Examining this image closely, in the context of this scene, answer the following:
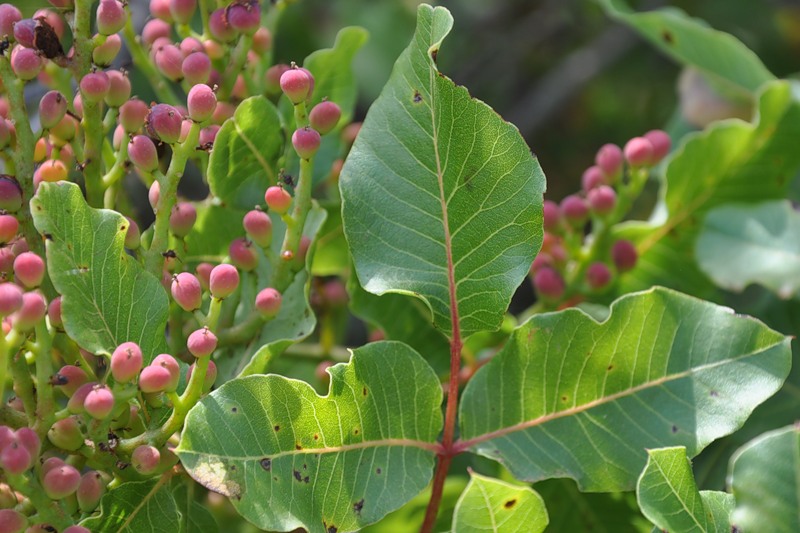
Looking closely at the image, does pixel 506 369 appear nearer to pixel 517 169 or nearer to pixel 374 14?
pixel 517 169

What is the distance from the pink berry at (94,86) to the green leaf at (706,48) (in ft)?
2.70

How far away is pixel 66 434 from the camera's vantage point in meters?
0.75

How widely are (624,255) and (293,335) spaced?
48 cm

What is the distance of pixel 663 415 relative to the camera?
0.84m

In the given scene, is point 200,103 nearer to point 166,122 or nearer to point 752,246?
point 166,122

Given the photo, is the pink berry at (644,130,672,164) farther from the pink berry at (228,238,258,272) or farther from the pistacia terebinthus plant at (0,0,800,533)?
the pink berry at (228,238,258,272)

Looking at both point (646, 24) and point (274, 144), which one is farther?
point (646, 24)

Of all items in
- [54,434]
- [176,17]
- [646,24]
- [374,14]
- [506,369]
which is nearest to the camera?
[54,434]

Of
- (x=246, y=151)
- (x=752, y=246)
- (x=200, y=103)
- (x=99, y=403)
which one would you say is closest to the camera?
(x=99, y=403)

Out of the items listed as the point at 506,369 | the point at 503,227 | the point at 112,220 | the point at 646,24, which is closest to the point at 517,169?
the point at 503,227

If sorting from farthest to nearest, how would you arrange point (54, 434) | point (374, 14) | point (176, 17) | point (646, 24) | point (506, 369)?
point (374, 14) < point (646, 24) < point (176, 17) < point (506, 369) < point (54, 434)

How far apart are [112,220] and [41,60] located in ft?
0.57

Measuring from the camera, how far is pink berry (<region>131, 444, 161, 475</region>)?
729 millimetres

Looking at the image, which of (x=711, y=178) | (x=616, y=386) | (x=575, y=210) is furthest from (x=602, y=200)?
(x=616, y=386)
